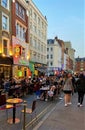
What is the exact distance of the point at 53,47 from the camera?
7581 cm

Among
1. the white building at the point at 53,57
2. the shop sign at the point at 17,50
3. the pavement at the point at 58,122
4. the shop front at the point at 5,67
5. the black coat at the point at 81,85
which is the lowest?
the pavement at the point at 58,122

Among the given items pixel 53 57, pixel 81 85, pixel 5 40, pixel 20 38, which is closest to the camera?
pixel 81 85

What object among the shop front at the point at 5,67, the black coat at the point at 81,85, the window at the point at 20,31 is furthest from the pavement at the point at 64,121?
the window at the point at 20,31

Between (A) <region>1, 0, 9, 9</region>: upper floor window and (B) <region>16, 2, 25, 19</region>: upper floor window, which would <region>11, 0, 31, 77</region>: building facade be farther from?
(A) <region>1, 0, 9, 9</region>: upper floor window

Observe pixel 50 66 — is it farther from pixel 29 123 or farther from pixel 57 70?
pixel 29 123

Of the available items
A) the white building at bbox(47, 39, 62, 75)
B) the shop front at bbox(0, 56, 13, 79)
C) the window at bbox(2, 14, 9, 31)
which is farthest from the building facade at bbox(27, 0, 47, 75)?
the white building at bbox(47, 39, 62, 75)

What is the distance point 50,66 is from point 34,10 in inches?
1193

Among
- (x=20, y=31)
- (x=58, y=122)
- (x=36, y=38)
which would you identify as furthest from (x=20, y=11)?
(x=58, y=122)

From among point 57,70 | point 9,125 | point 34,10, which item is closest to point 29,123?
point 9,125

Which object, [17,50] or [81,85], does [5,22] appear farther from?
[81,85]

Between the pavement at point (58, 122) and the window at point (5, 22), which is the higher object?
the window at point (5, 22)

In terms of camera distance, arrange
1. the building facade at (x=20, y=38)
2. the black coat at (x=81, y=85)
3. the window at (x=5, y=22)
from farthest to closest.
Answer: the building facade at (x=20, y=38), the window at (x=5, y=22), the black coat at (x=81, y=85)

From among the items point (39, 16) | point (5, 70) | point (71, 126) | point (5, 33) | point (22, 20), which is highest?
point (39, 16)

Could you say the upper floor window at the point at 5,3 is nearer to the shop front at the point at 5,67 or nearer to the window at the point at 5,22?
the window at the point at 5,22
